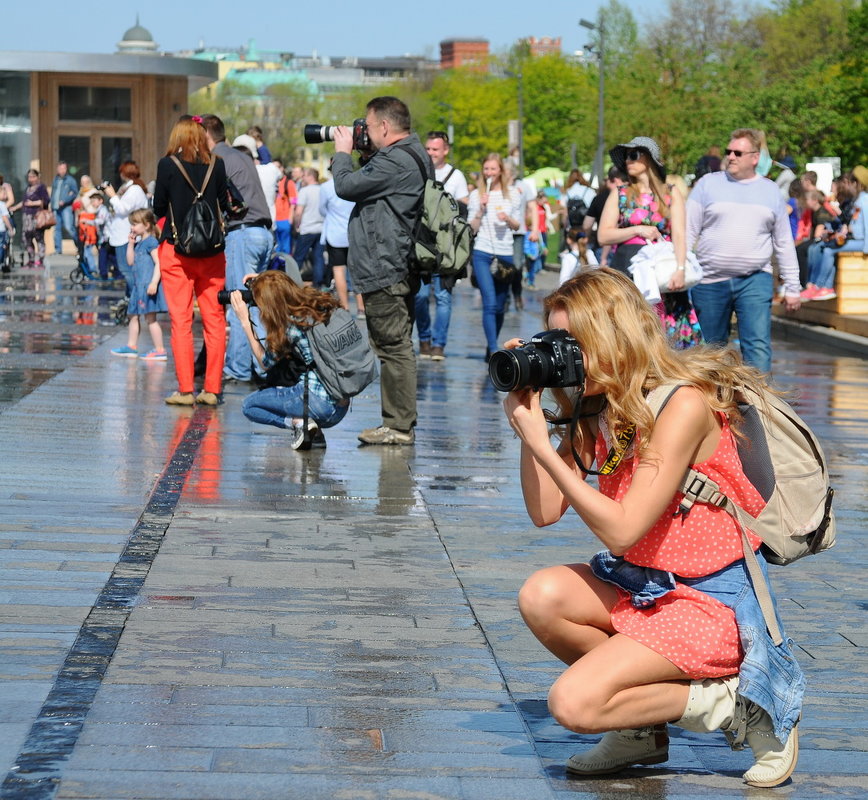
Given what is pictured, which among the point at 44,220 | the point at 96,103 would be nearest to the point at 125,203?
the point at 44,220

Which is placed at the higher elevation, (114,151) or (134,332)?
(114,151)

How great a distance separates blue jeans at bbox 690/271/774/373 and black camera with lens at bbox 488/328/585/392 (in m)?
5.98

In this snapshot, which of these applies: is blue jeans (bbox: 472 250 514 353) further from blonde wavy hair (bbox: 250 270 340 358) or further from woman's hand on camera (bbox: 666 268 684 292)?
blonde wavy hair (bbox: 250 270 340 358)

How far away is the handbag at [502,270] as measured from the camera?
13.4 metres

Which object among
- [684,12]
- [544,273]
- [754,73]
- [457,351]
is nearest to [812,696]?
[457,351]

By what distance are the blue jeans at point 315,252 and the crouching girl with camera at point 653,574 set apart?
1662 cm

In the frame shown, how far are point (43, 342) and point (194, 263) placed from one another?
4.62m

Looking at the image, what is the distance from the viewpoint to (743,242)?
9.45 m

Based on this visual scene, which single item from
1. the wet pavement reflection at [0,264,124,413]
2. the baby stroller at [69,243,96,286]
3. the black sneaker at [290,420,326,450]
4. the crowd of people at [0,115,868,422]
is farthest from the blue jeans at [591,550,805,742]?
the baby stroller at [69,243,96,286]

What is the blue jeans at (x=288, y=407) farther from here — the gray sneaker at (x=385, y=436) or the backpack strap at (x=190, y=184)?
the backpack strap at (x=190, y=184)

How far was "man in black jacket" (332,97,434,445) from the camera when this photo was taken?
8.46 metres

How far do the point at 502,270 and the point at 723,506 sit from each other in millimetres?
9746

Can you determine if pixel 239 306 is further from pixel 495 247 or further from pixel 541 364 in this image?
pixel 541 364

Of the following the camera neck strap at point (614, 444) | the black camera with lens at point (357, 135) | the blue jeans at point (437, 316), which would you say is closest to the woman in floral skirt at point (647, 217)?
the black camera with lens at point (357, 135)
